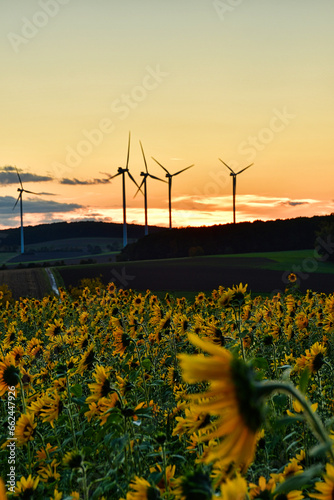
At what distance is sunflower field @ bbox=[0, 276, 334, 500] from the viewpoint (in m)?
1.15

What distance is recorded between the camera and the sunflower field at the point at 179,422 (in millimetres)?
1154

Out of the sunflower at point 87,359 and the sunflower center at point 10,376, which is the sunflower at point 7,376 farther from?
the sunflower at point 87,359

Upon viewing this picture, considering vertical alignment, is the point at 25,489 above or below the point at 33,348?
above

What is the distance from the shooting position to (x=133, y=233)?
193500 millimetres

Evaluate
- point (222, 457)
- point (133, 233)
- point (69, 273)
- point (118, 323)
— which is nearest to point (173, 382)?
point (118, 323)

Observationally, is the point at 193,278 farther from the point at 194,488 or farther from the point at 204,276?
the point at 194,488

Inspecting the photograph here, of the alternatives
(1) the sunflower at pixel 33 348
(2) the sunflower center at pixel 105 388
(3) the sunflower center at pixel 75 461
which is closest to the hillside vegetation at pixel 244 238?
(1) the sunflower at pixel 33 348

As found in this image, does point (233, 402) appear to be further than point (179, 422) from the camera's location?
No

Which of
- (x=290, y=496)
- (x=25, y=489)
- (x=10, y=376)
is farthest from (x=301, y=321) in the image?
(x=25, y=489)

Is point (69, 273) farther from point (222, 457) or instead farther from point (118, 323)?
point (222, 457)

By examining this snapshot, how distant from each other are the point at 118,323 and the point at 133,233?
18595 cm

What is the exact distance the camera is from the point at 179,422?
12.4 feet

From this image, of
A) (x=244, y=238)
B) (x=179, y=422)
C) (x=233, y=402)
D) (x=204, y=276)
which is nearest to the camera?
(x=233, y=402)

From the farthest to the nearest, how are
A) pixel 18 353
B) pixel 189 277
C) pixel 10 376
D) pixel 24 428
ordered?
pixel 189 277
pixel 18 353
pixel 24 428
pixel 10 376
